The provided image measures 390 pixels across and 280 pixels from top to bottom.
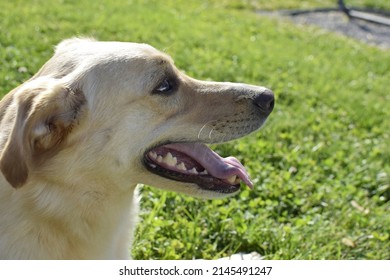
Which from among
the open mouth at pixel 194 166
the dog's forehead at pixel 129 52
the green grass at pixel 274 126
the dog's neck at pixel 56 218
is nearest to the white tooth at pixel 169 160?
the open mouth at pixel 194 166

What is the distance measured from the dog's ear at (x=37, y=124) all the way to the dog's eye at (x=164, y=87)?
Result: 0.45m

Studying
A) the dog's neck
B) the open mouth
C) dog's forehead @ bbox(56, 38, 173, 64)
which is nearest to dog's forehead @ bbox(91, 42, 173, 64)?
dog's forehead @ bbox(56, 38, 173, 64)

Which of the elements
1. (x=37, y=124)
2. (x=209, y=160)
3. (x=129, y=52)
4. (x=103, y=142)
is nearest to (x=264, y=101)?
(x=209, y=160)

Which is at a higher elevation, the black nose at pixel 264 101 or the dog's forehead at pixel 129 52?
the dog's forehead at pixel 129 52

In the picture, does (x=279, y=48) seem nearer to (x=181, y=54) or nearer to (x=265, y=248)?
(x=181, y=54)

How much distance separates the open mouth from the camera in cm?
321

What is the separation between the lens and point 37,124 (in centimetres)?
278

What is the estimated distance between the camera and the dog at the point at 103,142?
2.94 meters

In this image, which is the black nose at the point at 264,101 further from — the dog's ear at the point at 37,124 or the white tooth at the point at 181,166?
the dog's ear at the point at 37,124

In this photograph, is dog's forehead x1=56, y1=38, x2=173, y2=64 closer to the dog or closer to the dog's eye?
the dog

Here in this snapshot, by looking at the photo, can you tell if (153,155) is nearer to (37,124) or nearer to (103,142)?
(103,142)

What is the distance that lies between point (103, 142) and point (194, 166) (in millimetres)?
597

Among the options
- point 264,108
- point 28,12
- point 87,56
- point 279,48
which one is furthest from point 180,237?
point 279,48

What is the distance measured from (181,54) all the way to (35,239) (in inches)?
204
